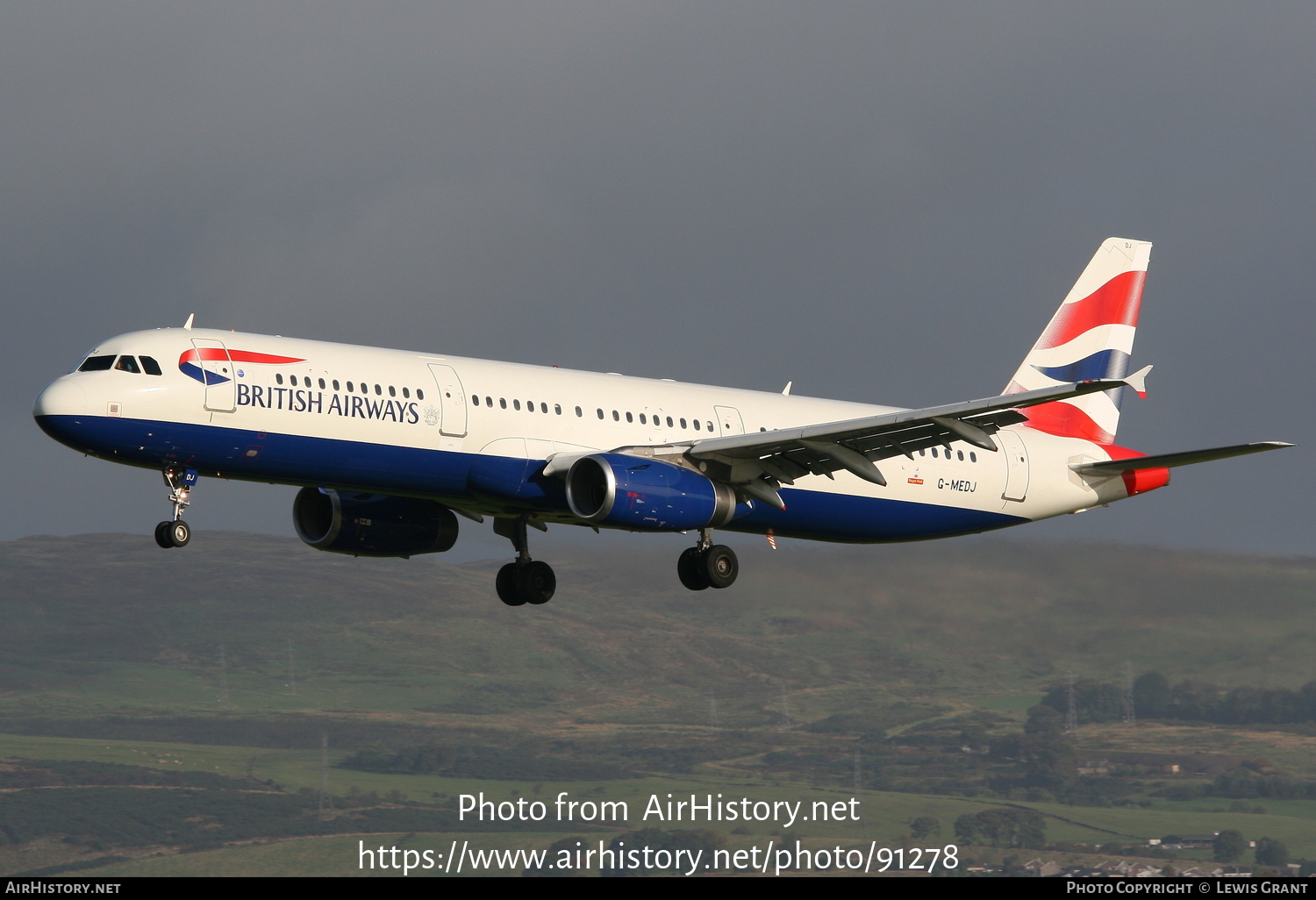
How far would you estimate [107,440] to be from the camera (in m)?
35.5

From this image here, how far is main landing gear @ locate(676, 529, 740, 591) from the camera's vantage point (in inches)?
1687

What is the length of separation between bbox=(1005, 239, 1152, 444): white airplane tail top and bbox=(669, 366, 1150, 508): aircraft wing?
9.10m

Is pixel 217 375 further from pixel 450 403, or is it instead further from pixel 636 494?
pixel 636 494

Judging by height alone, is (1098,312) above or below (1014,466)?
above

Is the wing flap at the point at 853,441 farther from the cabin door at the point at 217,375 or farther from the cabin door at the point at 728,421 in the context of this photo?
the cabin door at the point at 217,375

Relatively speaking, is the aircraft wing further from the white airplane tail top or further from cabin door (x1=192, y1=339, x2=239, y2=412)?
cabin door (x1=192, y1=339, x2=239, y2=412)

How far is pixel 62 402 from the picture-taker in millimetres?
35281

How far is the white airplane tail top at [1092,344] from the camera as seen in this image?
51.8 meters

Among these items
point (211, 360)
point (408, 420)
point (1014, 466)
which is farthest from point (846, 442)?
point (211, 360)

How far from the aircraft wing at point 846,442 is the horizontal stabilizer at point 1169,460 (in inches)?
94.7

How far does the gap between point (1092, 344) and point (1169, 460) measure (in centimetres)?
906

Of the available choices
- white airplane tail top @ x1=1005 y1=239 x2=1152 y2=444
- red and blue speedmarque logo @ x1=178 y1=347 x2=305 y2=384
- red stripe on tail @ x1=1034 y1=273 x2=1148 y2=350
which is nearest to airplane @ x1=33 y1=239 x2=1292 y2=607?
red and blue speedmarque logo @ x1=178 y1=347 x2=305 y2=384

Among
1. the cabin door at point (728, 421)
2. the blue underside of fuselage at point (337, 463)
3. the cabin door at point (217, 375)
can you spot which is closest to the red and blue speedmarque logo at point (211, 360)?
the cabin door at point (217, 375)

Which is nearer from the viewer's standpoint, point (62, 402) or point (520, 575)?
point (62, 402)
